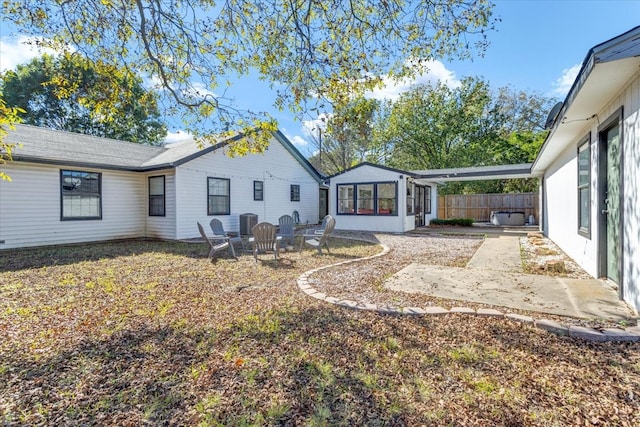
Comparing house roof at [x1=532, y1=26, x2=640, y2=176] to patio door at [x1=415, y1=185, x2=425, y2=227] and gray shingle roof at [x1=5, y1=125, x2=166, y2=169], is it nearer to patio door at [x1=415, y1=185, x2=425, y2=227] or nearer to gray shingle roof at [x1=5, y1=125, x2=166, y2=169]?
patio door at [x1=415, y1=185, x2=425, y2=227]

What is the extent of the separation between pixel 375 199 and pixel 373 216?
72 cm

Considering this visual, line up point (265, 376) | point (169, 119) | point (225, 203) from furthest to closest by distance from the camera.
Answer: point (225, 203)
point (169, 119)
point (265, 376)

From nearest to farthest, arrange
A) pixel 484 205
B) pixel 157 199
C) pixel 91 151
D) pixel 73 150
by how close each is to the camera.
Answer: pixel 73 150 → pixel 91 151 → pixel 157 199 → pixel 484 205

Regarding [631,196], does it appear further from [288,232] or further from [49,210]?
[49,210]

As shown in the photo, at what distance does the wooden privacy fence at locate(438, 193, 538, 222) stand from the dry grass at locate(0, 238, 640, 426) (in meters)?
17.1

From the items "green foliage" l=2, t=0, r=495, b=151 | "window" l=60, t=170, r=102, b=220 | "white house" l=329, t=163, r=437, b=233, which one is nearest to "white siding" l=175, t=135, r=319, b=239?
"white house" l=329, t=163, r=437, b=233

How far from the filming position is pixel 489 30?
4.39 metres

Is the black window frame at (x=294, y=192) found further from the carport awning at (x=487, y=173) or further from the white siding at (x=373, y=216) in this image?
the carport awning at (x=487, y=173)

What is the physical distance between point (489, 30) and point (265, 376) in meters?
4.99

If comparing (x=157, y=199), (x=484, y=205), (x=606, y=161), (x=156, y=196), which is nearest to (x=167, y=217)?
(x=157, y=199)

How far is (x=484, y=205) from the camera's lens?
18.8m

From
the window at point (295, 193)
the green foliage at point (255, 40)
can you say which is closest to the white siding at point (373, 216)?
the window at point (295, 193)

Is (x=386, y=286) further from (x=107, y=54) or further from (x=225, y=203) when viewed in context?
(x=225, y=203)

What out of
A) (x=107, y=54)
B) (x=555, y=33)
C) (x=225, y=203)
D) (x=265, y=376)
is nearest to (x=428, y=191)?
(x=555, y=33)
